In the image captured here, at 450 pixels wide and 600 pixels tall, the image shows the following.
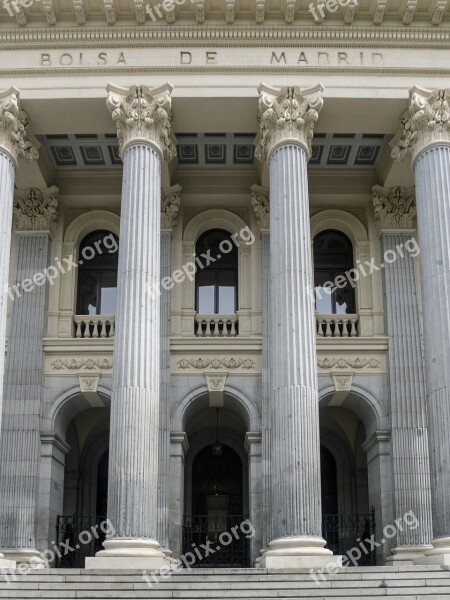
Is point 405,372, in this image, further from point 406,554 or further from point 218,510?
point 218,510

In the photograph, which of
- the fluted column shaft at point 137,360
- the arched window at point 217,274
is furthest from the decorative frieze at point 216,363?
the fluted column shaft at point 137,360

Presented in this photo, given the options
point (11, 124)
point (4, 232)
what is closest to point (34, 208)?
point (11, 124)

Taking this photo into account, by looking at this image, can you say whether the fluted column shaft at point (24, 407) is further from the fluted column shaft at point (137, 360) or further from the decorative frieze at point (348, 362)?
the decorative frieze at point (348, 362)

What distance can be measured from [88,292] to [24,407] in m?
4.27

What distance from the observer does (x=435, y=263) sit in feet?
68.1

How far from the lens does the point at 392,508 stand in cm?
2362

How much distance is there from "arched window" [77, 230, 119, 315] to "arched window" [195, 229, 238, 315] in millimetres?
2613

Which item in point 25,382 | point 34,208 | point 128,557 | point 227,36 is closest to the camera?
point 128,557

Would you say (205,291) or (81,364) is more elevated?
(205,291)

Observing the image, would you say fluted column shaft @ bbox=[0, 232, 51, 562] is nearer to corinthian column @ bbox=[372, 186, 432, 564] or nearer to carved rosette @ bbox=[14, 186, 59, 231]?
carved rosette @ bbox=[14, 186, 59, 231]

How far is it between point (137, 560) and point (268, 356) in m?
8.17

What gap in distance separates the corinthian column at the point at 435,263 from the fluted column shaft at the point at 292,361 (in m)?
2.72

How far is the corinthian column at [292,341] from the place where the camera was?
18.7 m

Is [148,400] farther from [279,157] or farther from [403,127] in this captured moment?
[403,127]
